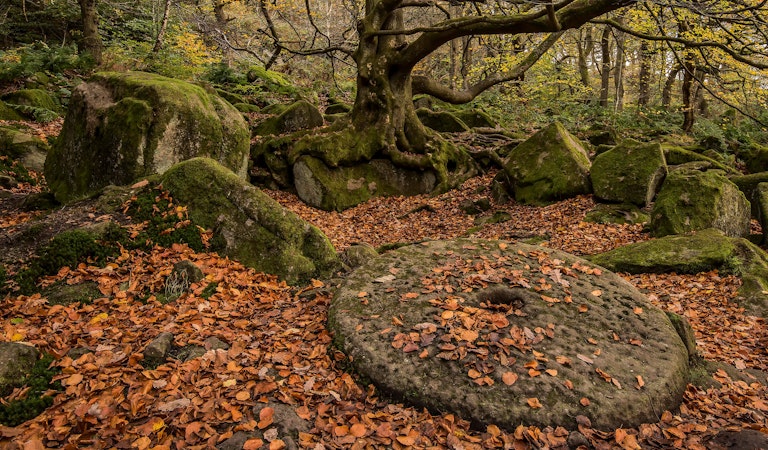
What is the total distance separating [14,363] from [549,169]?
977cm

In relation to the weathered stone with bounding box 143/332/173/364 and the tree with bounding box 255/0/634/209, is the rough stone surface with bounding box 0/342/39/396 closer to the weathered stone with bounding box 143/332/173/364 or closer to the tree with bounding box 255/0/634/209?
the weathered stone with bounding box 143/332/173/364

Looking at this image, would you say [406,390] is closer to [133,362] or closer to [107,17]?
[133,362]

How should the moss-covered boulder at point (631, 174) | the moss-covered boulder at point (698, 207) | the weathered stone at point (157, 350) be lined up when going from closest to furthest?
the weathered stone at point (157, 350)
the moss-covered boulder at point (698, 207)
the moss-covered boulder at point (631, 174)

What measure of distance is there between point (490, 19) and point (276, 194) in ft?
22.0

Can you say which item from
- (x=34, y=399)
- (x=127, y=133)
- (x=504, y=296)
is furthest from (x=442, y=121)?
(x=34, y=399)

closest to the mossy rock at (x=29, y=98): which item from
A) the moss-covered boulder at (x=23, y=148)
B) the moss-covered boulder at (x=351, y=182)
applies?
the moss-covered boulder at (x=23, y=148)

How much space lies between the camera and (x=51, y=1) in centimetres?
1452

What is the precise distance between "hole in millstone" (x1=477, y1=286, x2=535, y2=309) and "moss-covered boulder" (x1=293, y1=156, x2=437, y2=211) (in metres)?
7.11

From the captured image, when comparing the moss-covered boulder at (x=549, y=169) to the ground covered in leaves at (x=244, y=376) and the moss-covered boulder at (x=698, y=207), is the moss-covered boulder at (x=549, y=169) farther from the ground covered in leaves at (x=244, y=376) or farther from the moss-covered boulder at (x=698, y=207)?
the ground covered in leaves at (x=244, y=376)

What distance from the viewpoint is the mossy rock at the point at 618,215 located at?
26.5 ft

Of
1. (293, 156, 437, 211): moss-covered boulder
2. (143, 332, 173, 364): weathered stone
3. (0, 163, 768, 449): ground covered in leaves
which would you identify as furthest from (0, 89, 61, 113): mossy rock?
(143, 332, 173, 364): weathered stone

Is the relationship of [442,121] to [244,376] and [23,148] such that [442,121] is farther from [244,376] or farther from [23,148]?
[244,376]

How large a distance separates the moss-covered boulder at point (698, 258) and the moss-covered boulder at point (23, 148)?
11721mm

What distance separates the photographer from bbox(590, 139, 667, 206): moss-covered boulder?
8.44 metres
